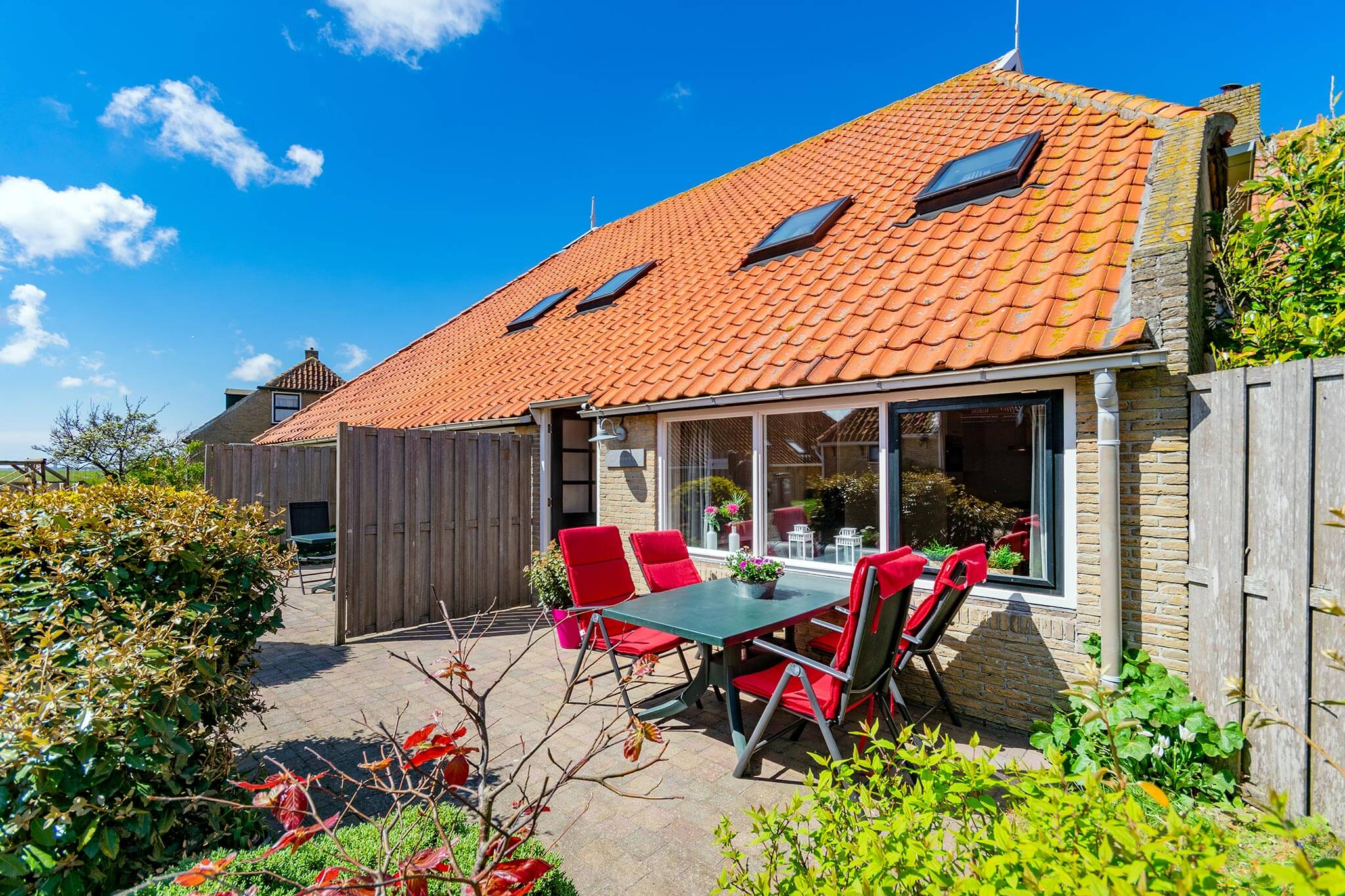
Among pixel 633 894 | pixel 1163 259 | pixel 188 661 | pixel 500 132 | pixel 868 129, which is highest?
pixel 500 132

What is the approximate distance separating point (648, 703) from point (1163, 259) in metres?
4.98

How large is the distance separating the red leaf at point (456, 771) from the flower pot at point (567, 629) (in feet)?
13.5

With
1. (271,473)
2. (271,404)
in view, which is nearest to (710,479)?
(271,473)

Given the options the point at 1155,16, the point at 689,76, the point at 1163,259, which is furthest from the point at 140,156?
the point at 1155,16

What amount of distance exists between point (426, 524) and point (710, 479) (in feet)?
12.4

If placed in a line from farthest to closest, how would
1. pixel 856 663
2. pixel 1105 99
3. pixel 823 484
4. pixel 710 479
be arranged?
pixel 710 479, pixel 1105 99, pixel 823 484, pixel 856 663

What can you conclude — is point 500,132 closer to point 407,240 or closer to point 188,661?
point 407,240

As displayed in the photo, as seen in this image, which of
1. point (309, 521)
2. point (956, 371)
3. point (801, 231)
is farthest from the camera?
point (309, 521)

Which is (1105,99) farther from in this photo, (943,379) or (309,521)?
(309,521)

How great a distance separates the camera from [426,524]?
24.8ft

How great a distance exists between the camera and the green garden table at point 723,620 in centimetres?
396

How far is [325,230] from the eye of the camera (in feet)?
46.1

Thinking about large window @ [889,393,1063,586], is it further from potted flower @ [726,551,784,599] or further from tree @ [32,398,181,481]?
tree @ [32,398,181,481]

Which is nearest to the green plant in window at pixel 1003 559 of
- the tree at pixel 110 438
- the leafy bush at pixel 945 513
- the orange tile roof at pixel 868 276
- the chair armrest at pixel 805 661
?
the leafy bush at pixel 945 513
